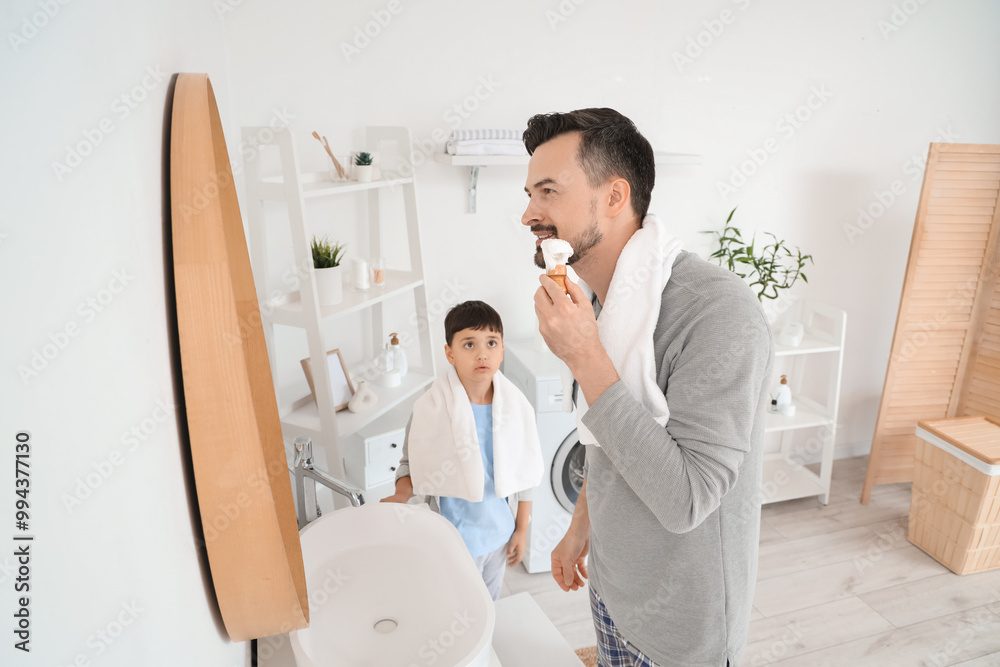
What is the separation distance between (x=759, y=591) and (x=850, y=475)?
4.49 feet

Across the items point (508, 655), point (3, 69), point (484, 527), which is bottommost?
point (508, 655)

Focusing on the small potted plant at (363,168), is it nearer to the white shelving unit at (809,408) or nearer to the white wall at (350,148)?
the white wall at (350,148)

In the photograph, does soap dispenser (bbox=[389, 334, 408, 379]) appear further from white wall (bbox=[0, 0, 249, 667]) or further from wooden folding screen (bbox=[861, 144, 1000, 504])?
wooden folding screen (bbox=[861, 144, 1000, 504])

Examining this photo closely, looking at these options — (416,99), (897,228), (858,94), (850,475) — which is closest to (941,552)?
(850,475)

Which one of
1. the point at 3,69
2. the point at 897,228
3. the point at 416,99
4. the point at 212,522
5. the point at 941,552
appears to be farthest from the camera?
the point at 897,228

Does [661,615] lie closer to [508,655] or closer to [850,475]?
[508,655]

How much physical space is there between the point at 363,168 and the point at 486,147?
0.52m

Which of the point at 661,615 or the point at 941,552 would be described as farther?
the point at 941,552

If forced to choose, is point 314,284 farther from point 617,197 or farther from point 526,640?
point 526,640

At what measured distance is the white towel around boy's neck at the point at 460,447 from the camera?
167 centimetres

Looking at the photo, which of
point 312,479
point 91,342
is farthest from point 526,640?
point 91,342

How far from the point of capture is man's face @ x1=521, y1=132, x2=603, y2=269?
1124mm

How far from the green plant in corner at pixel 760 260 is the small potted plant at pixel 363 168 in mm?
1748

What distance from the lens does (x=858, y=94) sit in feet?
10.0
